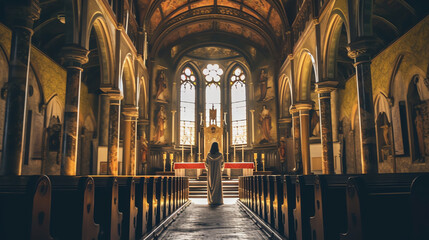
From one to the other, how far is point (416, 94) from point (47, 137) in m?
14.8

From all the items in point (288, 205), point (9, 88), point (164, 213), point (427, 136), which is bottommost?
point (164, 213)

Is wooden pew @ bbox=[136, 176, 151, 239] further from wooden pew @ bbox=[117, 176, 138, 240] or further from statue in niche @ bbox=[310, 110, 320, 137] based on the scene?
statue in niche @ bbox=[310, 110, 320, 137]

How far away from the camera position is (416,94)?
10.8 meters

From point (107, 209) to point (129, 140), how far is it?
12.2 meters

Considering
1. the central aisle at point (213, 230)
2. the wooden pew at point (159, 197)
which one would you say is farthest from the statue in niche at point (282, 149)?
the wooden pew at point (159, 197)

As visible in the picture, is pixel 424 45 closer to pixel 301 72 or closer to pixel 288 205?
pixel 301 72

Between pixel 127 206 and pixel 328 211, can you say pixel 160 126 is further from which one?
pixel 328 211

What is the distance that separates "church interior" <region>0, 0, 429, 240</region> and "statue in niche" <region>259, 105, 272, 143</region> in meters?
0.07

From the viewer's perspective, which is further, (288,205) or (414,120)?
(414,120)

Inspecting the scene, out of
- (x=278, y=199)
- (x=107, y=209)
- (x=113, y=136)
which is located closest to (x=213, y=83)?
(x=113, y=136)

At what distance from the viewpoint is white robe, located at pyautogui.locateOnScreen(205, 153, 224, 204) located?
30.9 ft

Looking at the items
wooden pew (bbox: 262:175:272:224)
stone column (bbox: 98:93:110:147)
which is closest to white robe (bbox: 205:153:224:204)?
wooden pew (bbox: 262:175:272:224)

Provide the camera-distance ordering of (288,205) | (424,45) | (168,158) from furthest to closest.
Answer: (168,158)
(424,45)
(288,205)

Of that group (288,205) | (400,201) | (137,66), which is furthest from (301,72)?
(400,201)
